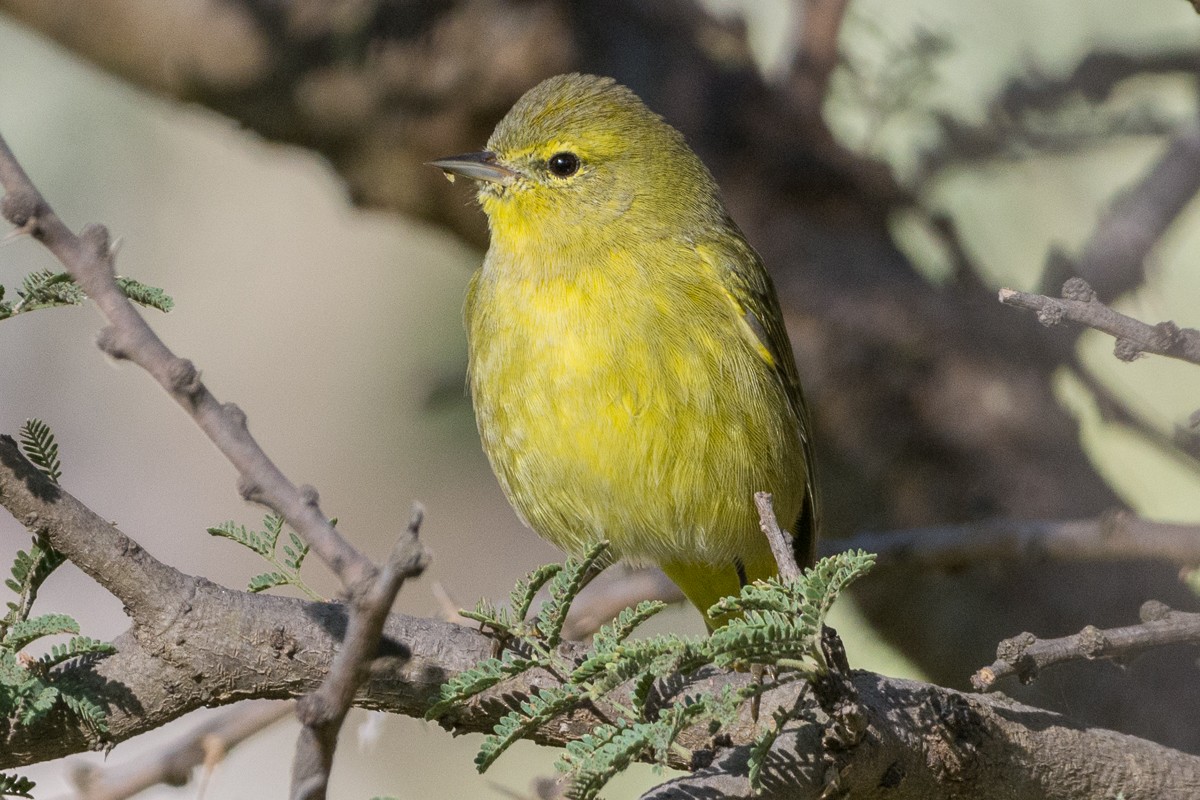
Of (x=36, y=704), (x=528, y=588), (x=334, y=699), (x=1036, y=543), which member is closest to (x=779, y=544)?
(x=528, y=588)

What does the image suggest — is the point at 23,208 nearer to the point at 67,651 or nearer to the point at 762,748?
the point at 67,651

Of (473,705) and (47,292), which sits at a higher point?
(47,292)

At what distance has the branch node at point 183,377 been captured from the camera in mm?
1450

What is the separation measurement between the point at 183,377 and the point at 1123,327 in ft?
4.67

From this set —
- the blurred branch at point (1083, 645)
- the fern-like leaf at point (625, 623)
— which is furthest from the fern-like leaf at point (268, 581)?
the blurred branch at point (1083, 645)

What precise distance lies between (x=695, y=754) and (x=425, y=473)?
212 inches

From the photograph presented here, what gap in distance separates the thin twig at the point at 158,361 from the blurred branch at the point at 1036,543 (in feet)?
7.65

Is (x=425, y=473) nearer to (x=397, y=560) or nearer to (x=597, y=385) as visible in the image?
(x=597, y=385)

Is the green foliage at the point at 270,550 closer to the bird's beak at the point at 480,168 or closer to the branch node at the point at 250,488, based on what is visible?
the branch node at the point at 250,488

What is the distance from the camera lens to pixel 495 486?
299 inches

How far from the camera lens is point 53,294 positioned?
6.66ft

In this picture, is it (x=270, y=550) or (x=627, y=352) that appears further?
(x=627, y=352)

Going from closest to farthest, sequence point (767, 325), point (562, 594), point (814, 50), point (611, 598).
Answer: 1. point (562, 594)
2. point (767, 325)
3. point (611, 598)
4. point (814, 50)

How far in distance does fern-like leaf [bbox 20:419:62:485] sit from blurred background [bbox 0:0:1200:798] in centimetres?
171
